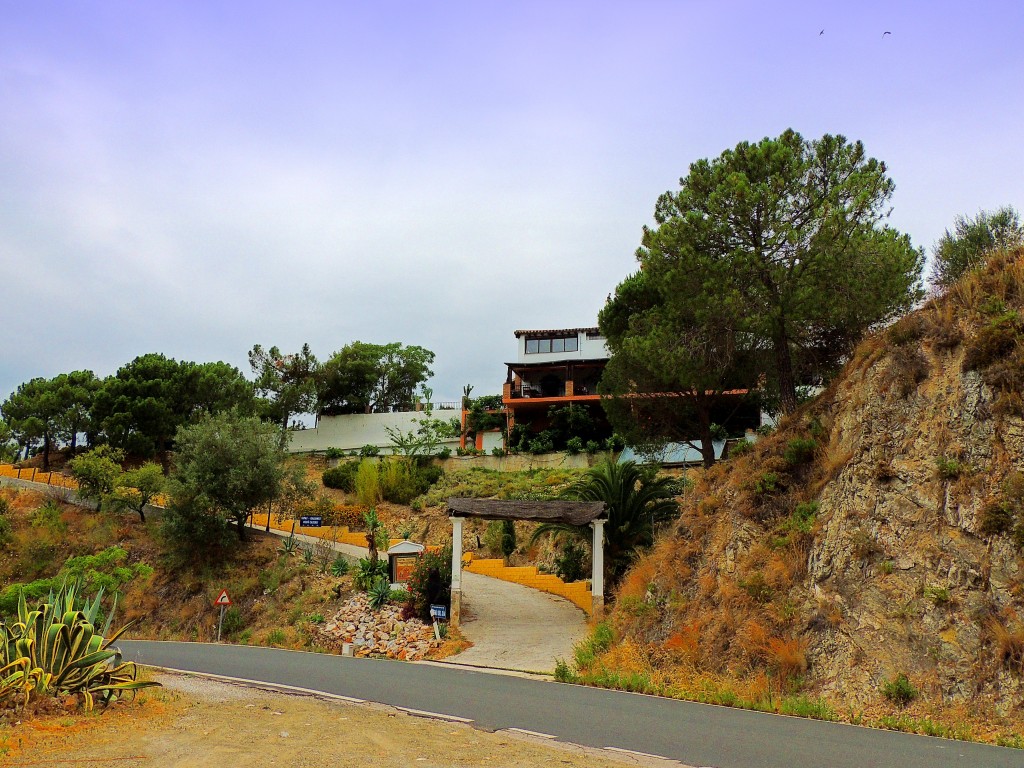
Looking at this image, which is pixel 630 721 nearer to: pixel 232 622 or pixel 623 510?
pixel 623 510

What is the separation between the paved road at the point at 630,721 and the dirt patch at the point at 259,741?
3.01 feet

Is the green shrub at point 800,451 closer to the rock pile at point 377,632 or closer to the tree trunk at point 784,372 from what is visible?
the tree trunk at point 784,372

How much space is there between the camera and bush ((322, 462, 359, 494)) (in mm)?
46156

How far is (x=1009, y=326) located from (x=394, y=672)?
13.2 metres

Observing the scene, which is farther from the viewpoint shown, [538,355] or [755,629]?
Result: [538,355]

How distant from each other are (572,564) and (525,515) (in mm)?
Answer: 6503

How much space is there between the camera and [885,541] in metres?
14.0

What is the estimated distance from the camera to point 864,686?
1229cm

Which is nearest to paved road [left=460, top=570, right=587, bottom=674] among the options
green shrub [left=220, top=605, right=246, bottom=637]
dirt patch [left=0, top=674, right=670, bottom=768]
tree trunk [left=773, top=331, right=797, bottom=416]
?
dirt patch [left=0, top=674, right=670, bottom=768]

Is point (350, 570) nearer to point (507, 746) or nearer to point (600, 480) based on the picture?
point (600, 480)

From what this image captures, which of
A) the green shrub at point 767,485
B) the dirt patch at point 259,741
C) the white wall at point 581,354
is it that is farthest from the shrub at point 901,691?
the white wall at point 581,354

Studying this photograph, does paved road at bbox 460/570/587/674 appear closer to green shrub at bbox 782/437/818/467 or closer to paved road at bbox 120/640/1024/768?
paved road at bbox 120/640/1024/768

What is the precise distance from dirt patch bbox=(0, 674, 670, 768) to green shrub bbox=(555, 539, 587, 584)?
55.1ft

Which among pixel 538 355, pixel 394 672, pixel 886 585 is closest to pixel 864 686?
pixel 886 585
